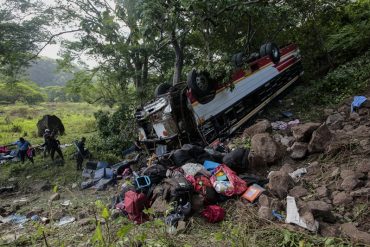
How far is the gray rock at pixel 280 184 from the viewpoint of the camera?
4.34 metres

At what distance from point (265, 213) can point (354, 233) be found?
957 millimetres

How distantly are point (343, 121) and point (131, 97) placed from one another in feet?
28.5

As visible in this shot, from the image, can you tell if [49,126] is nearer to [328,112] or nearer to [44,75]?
[328,112]

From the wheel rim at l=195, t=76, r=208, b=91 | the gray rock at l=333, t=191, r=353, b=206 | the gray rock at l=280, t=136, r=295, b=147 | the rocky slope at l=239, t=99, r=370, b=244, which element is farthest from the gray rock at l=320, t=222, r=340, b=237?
the wheel rim at l=195, t=76, r=208, b=91

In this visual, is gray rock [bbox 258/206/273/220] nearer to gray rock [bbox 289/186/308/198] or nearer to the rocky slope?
the rocky slope

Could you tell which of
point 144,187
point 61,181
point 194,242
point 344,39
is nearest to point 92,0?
point 61,181

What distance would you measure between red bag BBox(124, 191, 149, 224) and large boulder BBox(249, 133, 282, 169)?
82.0 inches

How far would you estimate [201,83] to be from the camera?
7.03 meters

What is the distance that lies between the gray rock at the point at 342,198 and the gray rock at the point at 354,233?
53 cm

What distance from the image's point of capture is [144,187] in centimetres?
518

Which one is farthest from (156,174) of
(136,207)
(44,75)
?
(44,75)

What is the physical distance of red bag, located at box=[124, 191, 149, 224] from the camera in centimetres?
469

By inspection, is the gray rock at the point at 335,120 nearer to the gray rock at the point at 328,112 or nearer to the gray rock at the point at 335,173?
the gray rock at the point at 328,112

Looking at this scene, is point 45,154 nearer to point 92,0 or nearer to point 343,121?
point 92,0
